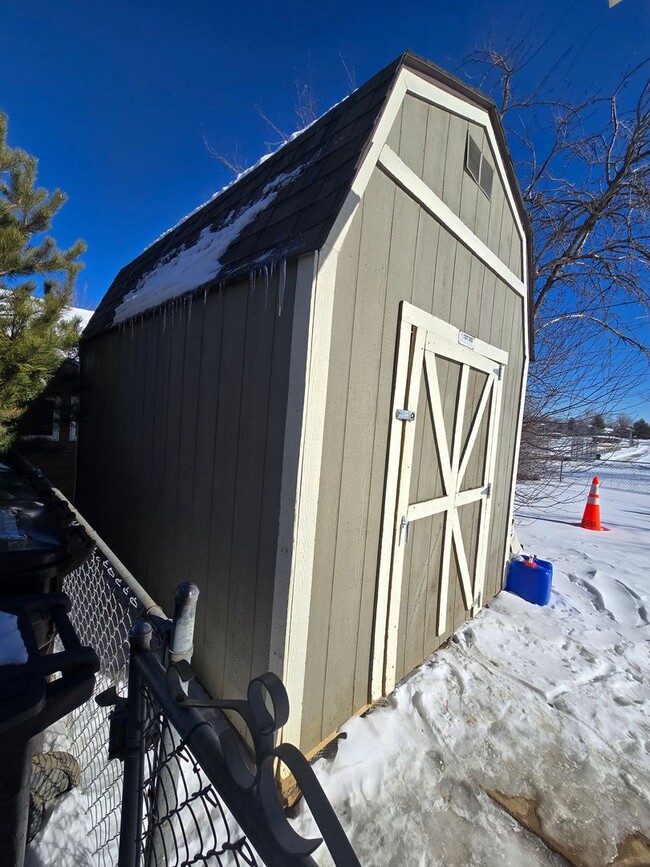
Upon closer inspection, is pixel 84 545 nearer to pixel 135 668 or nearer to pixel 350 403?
pixel 135 668

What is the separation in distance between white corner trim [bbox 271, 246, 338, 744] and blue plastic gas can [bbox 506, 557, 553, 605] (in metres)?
2.97

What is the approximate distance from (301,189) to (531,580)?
12.8 ft

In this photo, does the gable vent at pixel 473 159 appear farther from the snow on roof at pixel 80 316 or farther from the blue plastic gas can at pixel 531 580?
the snow on roof at pixel 80 316

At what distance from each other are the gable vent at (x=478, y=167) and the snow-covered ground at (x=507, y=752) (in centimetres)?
345

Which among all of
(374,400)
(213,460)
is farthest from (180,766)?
(374,400)

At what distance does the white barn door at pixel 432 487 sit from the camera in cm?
233

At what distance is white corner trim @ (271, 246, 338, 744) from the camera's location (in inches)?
69.4

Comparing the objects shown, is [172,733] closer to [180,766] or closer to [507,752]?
[180,766]

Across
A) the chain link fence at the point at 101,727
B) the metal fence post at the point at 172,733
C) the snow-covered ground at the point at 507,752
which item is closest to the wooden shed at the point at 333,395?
the snow-covered ground at the point at 507,752

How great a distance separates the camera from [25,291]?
3488 millimetres

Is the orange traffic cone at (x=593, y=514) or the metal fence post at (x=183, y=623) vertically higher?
the metal fence post at (x=183, y=623)

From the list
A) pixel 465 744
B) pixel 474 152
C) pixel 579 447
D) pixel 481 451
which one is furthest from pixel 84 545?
pixel 579 447

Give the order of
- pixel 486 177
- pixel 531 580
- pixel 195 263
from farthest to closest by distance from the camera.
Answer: pixel 531 580 → pixel 486 177 → pixel 195 263

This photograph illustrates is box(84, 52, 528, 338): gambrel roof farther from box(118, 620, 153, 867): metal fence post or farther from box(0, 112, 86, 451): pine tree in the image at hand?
box(118, 620, 153, 867): metal fence post
